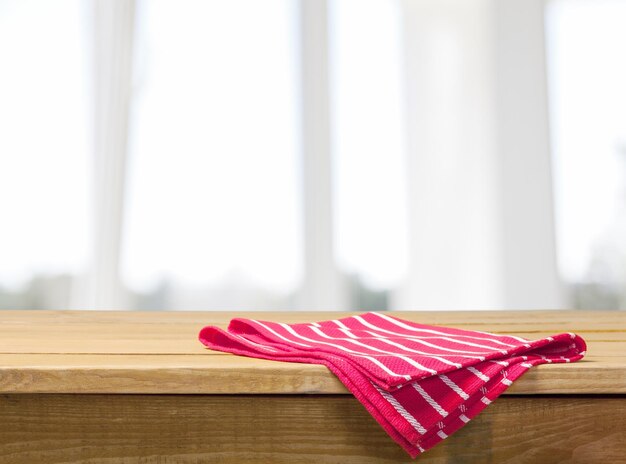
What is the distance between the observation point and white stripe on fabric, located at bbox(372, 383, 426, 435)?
20.0 inches

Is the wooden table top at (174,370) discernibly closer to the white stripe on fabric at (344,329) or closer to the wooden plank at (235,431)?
the wooden plank at (235,431)

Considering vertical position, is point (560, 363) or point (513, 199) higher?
point (513, 199)

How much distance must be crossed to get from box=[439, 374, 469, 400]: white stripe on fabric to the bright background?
1.49m

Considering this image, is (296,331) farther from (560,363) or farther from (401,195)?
(401,195)

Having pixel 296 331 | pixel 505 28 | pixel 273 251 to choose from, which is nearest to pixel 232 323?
pixel 296 331

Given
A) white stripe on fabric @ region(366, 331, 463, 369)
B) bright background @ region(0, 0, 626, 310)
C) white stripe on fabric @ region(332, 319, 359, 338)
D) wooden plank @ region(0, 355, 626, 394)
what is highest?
bright background @ region(0, 0, 626, 310)

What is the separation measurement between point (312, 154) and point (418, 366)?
1547 mm

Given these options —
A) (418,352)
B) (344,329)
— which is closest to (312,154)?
(344,329)

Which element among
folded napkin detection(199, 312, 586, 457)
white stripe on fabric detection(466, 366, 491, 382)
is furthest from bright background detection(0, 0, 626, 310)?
white stripe on fabric detection(466, 366, 491, 382)

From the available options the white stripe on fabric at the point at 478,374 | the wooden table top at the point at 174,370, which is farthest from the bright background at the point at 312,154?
the white stripe on fabric at the point at 478,374

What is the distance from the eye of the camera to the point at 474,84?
211cm

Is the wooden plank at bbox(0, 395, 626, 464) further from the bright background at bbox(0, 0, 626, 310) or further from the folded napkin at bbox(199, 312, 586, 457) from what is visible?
the bright background at bbox(0, 0, 626, 310)

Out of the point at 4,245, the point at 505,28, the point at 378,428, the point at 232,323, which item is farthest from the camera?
the point at 505,28

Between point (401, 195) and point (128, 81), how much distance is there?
84cm
